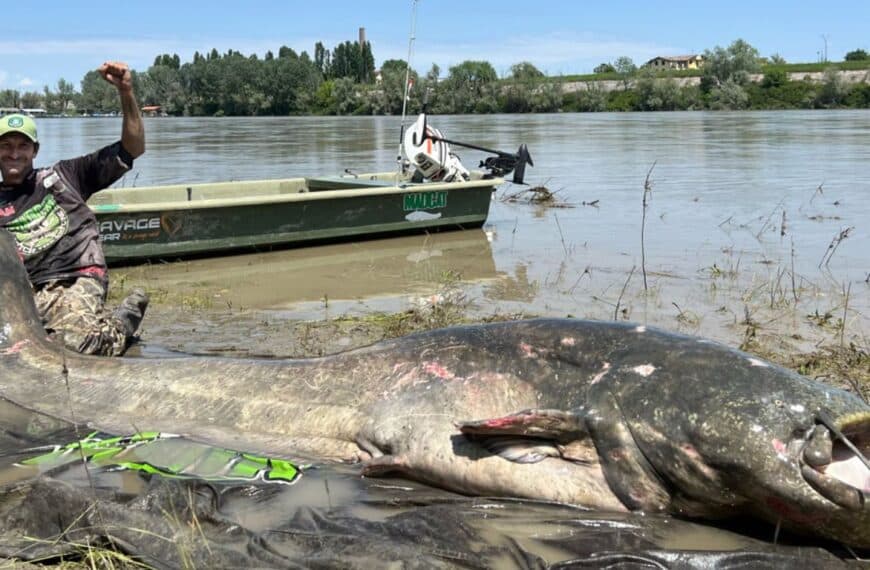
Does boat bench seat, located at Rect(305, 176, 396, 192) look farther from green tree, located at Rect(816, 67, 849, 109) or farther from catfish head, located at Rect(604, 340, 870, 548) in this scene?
green tree, located at Rect(816, 67, 849, 109)

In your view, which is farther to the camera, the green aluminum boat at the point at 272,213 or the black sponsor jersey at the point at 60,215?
the green aluminum boat at the point at 272,213

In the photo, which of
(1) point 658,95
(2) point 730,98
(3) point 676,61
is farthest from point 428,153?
(3) point 676,61

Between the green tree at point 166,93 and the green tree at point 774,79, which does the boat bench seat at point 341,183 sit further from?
the green tree at point 166,93

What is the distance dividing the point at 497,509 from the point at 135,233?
7.16 metres

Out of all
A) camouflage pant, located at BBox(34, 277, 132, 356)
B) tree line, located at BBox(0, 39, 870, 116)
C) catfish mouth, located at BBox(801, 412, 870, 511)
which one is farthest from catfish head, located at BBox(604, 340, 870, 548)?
tree line, located at BBox(0, 39, 870, 116)

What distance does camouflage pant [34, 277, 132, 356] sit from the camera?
5.43 meters

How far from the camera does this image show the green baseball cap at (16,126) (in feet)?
17.6

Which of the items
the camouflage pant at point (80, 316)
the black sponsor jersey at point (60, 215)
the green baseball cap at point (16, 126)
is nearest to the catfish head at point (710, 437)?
the camouflage pant at point (80, 316)

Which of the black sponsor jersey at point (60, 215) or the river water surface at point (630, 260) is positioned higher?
the black sponsor jersey at point (60, 215)

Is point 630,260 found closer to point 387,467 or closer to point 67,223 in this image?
point 67,223

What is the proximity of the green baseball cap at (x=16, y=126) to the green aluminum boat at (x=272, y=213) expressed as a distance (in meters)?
3.73

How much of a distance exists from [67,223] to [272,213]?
488 centimetres

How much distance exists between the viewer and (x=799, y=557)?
2922 millimetres

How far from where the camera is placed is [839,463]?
298 cm
